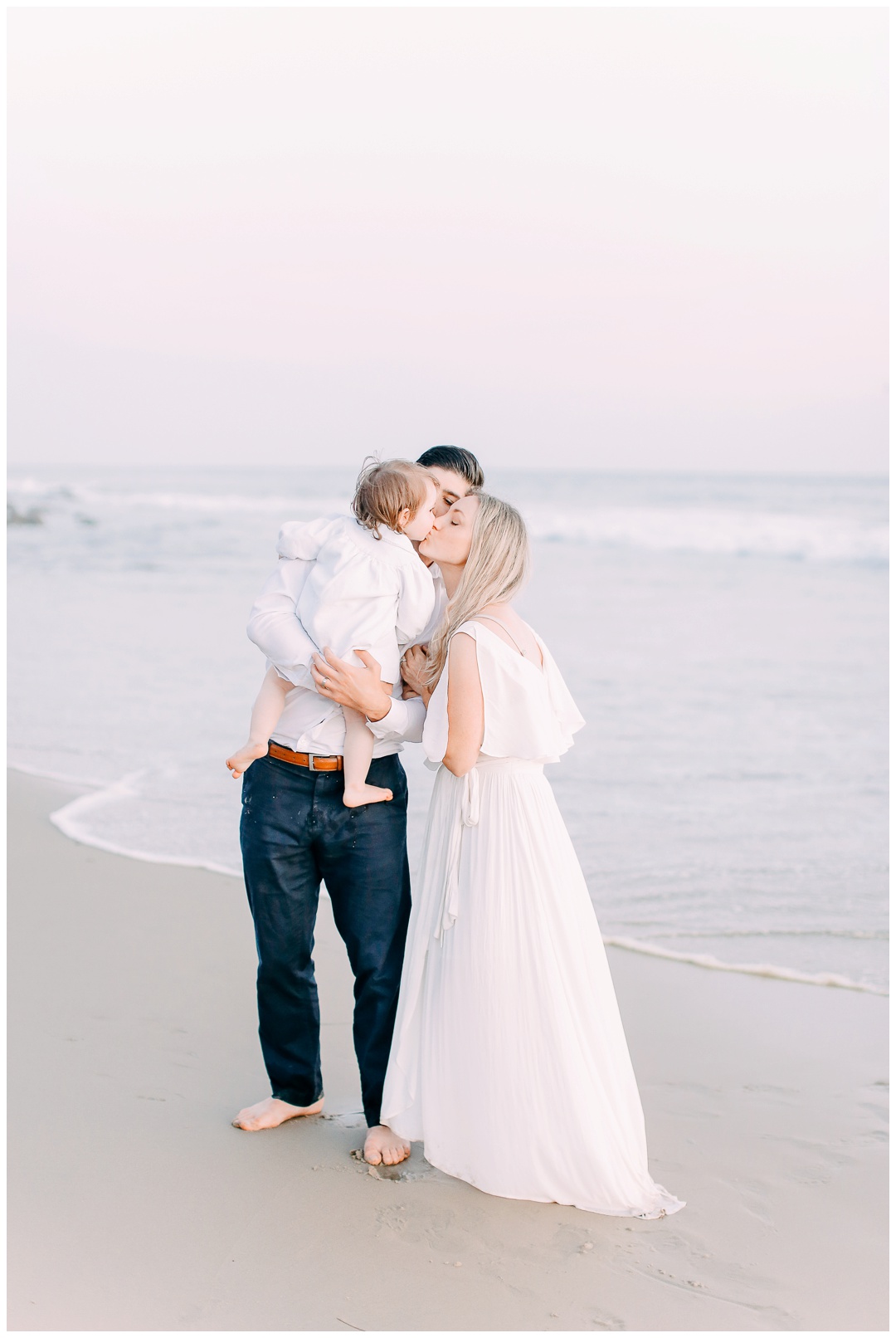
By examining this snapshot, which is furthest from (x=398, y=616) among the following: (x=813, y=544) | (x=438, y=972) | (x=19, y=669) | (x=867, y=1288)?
(x=813, y=544)

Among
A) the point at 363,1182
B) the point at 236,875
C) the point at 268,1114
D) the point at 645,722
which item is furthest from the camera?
the point at 645,722

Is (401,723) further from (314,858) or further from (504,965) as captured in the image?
(504,965)

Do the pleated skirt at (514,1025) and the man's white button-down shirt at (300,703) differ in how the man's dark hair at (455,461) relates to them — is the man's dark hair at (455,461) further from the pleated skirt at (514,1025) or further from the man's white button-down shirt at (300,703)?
the pleated skirt at (514,1025)

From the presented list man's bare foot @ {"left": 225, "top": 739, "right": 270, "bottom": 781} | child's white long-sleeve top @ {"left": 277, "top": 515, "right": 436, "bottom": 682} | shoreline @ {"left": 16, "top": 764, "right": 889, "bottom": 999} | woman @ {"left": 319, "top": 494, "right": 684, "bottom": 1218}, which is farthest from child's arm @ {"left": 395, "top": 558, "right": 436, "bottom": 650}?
shoreline @ {"left": 16, "top": 764, "right": 889, "bottom": 999}

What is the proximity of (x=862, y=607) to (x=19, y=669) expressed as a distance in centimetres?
1191

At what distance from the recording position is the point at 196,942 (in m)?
4.62

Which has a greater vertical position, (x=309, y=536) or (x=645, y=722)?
(x=309, y=536)

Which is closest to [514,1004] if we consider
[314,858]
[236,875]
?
[314,858]

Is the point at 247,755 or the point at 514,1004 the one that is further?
the point at 247,755

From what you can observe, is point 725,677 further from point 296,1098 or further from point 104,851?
point 296,1098

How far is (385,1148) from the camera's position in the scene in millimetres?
2975

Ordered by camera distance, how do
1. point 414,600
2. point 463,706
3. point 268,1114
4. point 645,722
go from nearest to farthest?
point 463,706, point 414,600, point 268,1114, point 645,722

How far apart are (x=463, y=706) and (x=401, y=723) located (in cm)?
24

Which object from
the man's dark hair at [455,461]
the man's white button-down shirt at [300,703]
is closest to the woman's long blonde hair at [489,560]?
the man's white button-down shirt at [300,703]
